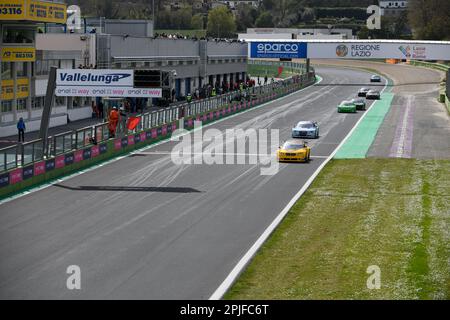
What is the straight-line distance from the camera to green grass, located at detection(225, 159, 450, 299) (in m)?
20.8

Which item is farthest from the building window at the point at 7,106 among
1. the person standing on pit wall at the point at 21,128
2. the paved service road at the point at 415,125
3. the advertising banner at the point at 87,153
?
the paved service road at the point at 415,125

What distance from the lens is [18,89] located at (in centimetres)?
5656

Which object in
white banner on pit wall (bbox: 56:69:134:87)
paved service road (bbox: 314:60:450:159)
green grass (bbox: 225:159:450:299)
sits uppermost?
white banner on pit wall (bbox: 56:69:134:87)

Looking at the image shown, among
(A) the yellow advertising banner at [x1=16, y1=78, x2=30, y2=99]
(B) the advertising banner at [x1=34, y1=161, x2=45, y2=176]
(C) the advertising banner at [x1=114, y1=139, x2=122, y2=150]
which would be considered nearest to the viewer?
(B) the advertising banner at [x1=34, y1=161, x2=45, y2=176]

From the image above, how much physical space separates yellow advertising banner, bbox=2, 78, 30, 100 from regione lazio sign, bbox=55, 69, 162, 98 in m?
13.8

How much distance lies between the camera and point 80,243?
2548 centimetres

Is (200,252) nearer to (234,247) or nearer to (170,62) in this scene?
(234,247)

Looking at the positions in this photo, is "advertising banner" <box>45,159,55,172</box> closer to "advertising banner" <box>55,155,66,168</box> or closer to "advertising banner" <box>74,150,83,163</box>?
"advertising banner" <box>55,155,66,168</box>

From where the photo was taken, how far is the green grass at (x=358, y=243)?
→ 20.8 m

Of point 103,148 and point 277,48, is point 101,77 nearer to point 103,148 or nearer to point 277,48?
point 103,148

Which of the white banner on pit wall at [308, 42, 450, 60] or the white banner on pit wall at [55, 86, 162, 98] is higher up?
the white banner on pit wall at [308, 42, 450, 60]

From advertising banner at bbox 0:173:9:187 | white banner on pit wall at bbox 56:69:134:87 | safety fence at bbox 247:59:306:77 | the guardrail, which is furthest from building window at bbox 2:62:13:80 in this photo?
safety fence at bbox 247:59:306:77

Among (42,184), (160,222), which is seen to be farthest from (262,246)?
(42,184)

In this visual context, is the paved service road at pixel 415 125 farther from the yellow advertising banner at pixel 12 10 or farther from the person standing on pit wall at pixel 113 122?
the yellow advertising banner at pixel 12 10
